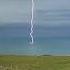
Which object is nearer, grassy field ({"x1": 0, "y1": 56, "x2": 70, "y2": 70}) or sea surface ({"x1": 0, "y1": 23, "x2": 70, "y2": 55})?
grassy field ({"x1": 0, "y1": 56, "x2": 70, "y2": 70})

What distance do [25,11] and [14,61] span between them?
198 centimetres

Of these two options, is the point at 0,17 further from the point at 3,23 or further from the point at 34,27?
the point at 34,27

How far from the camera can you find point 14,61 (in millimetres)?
1874

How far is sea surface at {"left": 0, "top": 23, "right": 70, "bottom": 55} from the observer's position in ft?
7.84

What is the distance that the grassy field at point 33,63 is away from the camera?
5.65 ft

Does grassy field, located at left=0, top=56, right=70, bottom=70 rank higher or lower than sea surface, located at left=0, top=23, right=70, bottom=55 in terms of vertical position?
higher

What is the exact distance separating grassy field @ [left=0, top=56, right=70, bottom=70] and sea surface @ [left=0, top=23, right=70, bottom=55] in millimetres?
327

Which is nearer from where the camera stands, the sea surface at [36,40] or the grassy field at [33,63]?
the grassy field at [33,63]

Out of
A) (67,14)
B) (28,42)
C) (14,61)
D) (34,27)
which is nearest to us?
(14,61)

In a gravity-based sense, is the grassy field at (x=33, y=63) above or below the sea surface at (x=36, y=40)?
above

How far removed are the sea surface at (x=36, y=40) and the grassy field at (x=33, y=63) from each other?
327mm

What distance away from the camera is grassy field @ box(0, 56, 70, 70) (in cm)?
172

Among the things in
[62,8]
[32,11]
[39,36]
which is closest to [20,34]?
[39,36]

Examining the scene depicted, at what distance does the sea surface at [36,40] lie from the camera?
2391mm
